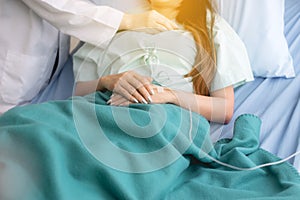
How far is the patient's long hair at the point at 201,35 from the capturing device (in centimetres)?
121

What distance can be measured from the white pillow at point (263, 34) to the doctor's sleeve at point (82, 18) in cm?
38

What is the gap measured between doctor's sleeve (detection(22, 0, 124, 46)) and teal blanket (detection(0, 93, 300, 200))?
0.32 m

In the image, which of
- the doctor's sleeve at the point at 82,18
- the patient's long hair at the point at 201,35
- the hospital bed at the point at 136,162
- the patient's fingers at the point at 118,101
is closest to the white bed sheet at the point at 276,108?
the hospital bed at the point at 136,162

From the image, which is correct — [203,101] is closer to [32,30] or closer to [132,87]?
[132,87]

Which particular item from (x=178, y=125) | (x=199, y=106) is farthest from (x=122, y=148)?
(x=199, y=106)

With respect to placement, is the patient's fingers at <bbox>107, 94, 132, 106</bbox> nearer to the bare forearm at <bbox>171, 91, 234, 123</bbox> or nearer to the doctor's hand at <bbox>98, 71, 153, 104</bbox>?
the doctor's hand at <bbox>98, 71, 153, 104</bbox>

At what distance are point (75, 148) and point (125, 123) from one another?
0.14m

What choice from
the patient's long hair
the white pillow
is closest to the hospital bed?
the patient's long hair

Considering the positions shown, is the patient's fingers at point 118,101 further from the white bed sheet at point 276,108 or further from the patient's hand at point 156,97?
the white bed sheet at point 276,108

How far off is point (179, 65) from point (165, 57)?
45mm

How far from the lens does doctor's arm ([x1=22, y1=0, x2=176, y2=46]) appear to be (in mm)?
1232

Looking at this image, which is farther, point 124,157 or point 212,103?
point 212,103

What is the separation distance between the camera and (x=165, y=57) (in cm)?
119

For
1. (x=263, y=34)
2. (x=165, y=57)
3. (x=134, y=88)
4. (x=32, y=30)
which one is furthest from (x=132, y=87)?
(x=263, y=34)
